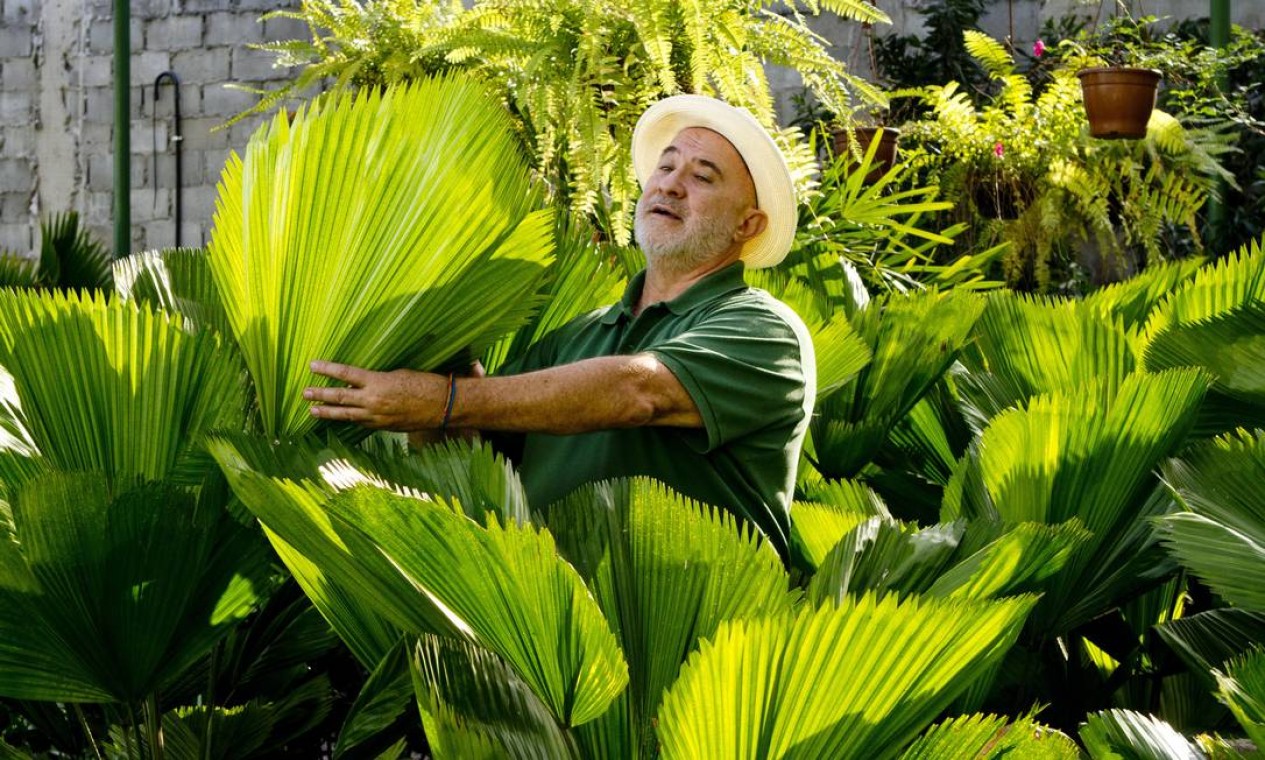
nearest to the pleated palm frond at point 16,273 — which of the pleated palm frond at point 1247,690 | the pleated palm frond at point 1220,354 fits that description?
the pleated palm frond at point 1220,354

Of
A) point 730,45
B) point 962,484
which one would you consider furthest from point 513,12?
point 962,484

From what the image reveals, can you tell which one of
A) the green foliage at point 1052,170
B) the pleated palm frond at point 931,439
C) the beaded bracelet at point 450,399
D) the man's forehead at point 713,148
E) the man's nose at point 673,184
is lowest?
the green foliage at point 1052,170

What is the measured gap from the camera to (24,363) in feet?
4.06

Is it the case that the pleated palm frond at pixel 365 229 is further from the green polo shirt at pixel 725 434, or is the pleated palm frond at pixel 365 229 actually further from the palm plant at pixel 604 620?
the green polo shirt at pixel 725 434

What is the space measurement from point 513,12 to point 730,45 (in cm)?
41

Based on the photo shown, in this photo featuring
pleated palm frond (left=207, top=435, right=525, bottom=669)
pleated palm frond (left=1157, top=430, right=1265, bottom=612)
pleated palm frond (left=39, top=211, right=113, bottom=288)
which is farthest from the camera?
pleated palm frond (left=39, top=211, right=113, bottom=288)

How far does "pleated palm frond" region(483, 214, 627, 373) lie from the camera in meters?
1.70

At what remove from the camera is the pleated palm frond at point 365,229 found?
3.97 ft

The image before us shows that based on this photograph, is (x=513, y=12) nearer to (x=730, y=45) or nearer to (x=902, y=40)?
(x=730, y=45)

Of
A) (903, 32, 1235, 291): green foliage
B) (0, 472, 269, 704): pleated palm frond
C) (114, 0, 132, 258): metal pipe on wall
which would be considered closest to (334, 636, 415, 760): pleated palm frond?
(0, 472, 269, 704): pleated palm frond

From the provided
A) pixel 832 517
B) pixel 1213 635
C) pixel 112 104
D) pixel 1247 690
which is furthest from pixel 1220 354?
pixel 112 104

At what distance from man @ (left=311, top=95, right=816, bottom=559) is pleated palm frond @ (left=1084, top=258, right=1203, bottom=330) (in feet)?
1.44

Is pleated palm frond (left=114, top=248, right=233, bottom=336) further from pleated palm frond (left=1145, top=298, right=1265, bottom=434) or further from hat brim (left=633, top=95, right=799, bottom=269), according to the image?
pleated palm frond (left=1145, top=298, right=1265, bottom=434)

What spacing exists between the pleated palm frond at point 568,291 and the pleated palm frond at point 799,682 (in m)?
0.87
